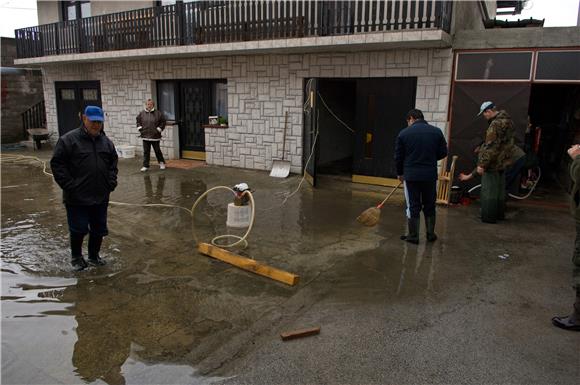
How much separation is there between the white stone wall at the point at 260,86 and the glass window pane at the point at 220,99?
0.45 meters

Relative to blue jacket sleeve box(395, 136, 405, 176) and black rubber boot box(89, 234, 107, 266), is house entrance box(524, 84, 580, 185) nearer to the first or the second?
blue jacket sleeve box(395, 136, 405, 176)

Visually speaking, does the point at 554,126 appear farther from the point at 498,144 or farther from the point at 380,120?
the point at 498,144

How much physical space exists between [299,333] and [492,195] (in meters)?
4.61

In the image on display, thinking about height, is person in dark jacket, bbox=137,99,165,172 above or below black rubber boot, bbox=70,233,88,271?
above

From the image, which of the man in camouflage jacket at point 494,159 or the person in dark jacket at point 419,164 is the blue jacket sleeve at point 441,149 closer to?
the person in dark jacket at point 419,164

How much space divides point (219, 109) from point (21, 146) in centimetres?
856

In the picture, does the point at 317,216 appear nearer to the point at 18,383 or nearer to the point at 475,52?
the point at 475,52

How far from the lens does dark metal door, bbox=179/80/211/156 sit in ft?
41.1

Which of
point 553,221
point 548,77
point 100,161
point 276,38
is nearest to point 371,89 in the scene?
point 276,38

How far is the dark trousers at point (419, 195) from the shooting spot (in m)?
5.96

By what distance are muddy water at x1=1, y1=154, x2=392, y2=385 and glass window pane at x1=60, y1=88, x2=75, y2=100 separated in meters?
8.11

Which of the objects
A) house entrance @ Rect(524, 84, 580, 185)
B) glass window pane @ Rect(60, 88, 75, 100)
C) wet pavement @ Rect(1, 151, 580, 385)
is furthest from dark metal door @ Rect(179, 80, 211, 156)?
house entrance @ Rect(524, 84, 580, 185)


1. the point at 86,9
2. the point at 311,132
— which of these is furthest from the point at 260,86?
the point at 86,9

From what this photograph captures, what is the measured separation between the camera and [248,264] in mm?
5121
